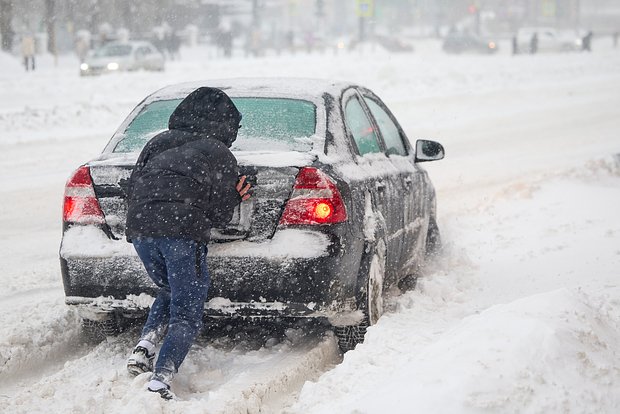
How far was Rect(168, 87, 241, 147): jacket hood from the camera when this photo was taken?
4441 mm

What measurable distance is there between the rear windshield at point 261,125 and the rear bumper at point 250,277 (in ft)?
2.17

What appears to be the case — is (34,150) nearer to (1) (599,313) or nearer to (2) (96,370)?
(2) (96,370)

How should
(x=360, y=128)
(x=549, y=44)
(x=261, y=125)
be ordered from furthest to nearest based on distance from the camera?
1. (x=549, y=44)
2. (x=360, y=128)
3. (x=261, y=125)

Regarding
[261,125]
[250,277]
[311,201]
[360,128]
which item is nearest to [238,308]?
[250,277]

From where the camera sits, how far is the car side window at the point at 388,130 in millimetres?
6449

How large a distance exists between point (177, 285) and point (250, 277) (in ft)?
1.44

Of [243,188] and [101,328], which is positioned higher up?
[243,188]

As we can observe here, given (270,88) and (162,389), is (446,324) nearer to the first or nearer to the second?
(270,88)

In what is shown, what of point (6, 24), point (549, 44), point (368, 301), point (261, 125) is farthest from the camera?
point (549, 44)

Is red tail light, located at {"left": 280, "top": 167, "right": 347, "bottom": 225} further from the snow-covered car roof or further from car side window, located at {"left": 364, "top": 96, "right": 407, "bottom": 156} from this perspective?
car side window, located at {"left": 364, "top": 96, "right": 407, "bottom": 156}

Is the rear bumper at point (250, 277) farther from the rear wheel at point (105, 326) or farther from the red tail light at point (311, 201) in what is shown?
the rear wheel at point (105, 326)

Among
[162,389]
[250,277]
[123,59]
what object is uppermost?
[250,277]

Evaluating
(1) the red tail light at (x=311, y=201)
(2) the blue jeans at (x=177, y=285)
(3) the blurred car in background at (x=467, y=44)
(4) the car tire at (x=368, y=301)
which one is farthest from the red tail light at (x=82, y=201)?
(3) the blurred car in background at (x=467, y=44)

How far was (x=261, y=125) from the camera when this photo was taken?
5.33 m
